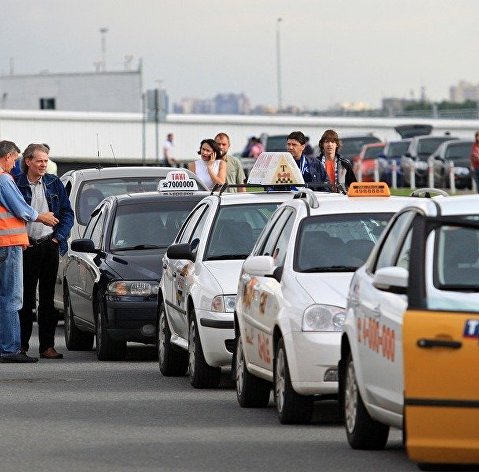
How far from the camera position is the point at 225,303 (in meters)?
14.1

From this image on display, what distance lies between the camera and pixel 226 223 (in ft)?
49.9

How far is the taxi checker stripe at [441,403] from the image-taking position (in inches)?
340

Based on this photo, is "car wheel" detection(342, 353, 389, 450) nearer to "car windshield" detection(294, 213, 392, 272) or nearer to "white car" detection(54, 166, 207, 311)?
"car windshield" detection(294, 213, 392, 272)

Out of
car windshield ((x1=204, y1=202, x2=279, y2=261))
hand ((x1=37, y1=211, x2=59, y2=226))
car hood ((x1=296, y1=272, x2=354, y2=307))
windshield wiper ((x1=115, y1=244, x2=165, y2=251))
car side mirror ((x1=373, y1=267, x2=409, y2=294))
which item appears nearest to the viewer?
car side mirror ((x1=373, y1=267, x2=409, y2=294))

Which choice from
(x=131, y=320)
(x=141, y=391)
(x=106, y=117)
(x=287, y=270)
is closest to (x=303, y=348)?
(x=287, y=270)

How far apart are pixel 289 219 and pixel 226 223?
234 centimetres

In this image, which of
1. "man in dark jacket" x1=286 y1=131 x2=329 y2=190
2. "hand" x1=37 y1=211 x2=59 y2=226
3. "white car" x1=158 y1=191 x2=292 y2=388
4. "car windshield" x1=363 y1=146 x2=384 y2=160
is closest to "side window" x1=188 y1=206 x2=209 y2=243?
"white car" x1=158 y1=191 x2=292 y2=388

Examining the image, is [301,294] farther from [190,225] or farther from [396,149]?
[396,149]

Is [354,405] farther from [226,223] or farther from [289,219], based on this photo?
[226,223]

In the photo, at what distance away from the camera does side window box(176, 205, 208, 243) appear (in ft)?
51.4

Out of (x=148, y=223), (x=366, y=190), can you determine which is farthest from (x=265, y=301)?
(x=148, y=223)

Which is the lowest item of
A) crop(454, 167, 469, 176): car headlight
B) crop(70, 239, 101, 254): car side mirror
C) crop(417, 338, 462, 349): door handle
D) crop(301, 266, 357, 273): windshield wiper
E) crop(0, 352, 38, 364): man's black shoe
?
crop(454, 167, 469, 176): car headlight

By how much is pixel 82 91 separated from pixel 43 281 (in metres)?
105

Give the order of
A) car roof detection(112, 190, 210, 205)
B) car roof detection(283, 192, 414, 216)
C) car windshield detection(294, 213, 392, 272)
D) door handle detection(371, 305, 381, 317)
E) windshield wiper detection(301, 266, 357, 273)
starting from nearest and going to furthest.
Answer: door handle detection(371, 305, 381, 317)
windshield wiper detection(301, 266, 357, 273)
car windshield detection(294, 213, 392, 272)
car roof detection(283, 192, 414, 216)
car roof detection(112, 190, 210, 205)
